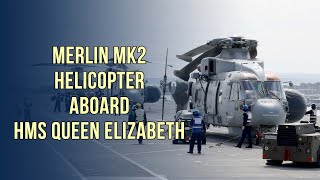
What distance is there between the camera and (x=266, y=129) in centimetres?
3541

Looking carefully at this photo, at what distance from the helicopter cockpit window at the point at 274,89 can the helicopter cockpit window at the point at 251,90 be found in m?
0.24

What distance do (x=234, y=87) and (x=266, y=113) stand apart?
247 cm

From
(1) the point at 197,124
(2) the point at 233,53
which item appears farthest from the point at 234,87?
(1) the point at 197,124

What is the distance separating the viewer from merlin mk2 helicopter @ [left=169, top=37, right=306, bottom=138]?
3528 centimetres

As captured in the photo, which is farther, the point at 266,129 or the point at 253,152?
the point at 266,129

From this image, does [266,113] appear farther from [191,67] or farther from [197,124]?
[191,67]

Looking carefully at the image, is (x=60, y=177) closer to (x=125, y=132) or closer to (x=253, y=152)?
(x=253, y=152)

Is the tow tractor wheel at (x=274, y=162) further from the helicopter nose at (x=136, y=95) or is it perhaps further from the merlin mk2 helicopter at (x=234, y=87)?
the helicopter nose at (x=136, y=95)

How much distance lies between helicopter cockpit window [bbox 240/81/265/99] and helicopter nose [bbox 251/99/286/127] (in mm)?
569

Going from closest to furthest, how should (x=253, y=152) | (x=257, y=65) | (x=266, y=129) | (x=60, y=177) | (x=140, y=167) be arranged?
(x=60, y=177), (x=140, y=167), (x=253, y=152), (x=266, y=129), (x=257, y=65)

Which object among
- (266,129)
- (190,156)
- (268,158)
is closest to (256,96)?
(266,129)

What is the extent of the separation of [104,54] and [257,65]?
9293mm

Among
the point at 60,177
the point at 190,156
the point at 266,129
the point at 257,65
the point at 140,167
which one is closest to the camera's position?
the point at 60,177

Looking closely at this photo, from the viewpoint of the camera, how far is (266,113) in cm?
3466
